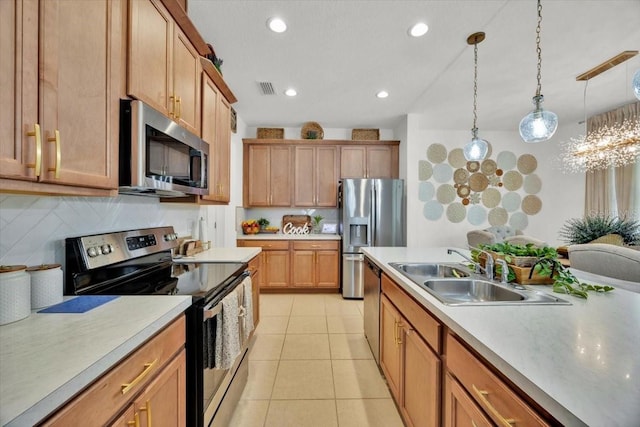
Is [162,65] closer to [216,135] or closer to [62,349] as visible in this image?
[216,135]

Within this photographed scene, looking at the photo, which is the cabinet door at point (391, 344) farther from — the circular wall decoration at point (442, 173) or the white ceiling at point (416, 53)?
the circular wall decoration at point (442, 173)

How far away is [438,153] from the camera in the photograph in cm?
474

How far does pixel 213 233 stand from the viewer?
3.16 meters

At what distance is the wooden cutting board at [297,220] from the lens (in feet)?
15.1

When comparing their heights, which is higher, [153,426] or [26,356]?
[26,356]

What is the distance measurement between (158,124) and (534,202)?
5.79 metres

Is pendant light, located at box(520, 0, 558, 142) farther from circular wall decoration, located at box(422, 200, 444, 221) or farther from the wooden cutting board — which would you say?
the wooden cutting board

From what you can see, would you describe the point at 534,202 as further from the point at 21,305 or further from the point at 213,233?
the point at 21,305

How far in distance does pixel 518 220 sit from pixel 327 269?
3599 mm

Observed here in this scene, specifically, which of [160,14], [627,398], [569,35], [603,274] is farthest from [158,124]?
[569,35]

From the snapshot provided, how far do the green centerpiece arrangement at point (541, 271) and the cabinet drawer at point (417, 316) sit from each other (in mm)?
526

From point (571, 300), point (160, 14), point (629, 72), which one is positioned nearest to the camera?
point (571, 300)

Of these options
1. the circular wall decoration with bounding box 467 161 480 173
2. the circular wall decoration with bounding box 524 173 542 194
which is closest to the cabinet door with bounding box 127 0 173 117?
the circular wall decoration with bounding box 467 161 480 173

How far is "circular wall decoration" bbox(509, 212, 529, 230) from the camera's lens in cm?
473
